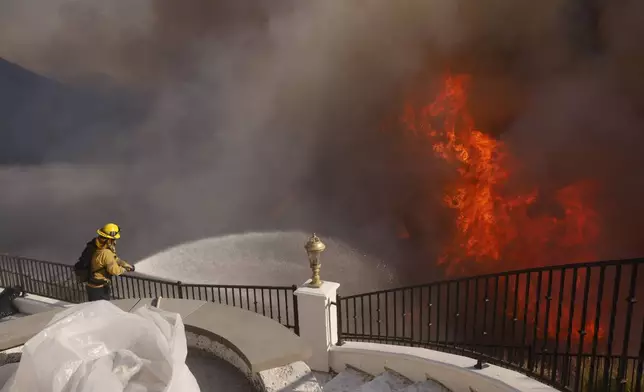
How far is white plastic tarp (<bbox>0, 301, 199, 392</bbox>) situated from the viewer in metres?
1.77

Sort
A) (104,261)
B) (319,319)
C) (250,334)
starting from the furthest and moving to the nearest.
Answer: (104,261), (319,319), (250,334)

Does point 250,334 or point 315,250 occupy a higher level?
point 315,250

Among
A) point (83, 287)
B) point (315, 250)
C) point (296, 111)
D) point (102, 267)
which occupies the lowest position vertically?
point (83, 287)

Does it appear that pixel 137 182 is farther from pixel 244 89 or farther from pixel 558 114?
pixel 558 114

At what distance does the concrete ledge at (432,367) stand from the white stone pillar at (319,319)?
4.9 inches

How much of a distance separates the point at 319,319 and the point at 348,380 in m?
0.70

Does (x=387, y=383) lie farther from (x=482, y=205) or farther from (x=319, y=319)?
(x=482, y=205)

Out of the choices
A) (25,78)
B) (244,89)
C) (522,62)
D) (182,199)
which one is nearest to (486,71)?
(522,62)

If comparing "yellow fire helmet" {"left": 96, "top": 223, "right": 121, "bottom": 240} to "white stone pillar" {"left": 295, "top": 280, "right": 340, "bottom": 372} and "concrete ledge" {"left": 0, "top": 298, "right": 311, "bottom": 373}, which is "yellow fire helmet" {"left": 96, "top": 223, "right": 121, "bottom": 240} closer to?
"concrete ledge" {"left": 0, "top": 298, "right": 311, "bottom": 373}

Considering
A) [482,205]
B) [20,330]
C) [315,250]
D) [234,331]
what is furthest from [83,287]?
[482,205]

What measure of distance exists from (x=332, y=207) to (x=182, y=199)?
4.85 meters

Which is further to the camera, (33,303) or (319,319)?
(33,303)

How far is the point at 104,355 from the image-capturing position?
76.1 inches

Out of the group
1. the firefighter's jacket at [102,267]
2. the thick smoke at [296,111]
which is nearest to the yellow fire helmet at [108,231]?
the firefighter's jacket at [102,267]
